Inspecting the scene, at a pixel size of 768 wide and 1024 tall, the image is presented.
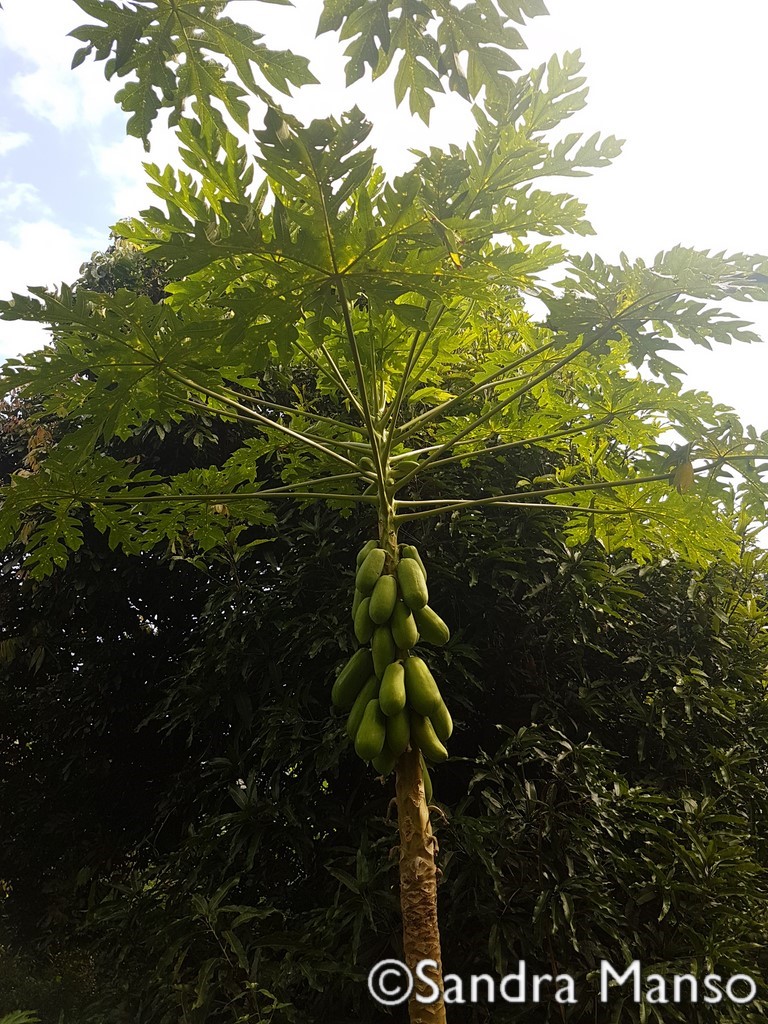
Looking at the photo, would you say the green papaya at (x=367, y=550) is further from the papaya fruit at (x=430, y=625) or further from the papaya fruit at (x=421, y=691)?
the papaya fruit at (x=421, y=691)

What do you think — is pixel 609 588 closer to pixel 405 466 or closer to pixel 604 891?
pixel 604 891

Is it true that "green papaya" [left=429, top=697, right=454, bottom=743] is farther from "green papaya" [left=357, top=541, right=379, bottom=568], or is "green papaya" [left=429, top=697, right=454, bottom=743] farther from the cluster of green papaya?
"green papaya" [left=357, top=541, right=379, bottom=568]

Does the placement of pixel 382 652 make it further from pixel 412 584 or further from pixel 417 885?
pixel 417 885

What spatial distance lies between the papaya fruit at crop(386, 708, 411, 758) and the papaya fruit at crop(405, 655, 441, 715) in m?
0.04

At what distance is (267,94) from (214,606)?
8.27 feet

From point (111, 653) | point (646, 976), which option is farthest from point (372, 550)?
point (111, 653)

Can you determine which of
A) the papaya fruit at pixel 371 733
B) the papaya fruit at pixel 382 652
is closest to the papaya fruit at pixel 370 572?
the papaya fruit at pixel 382 652

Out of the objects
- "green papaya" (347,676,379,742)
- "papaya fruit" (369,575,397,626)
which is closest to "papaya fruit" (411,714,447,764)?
"green papaya" (347,676,379,742)

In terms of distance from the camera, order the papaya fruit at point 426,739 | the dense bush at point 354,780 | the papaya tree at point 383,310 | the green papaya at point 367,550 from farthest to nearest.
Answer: the dense bush at point 354,780 < the green papaya at point 367,550 < the papaya fruit at point 426,739 < the papaya tree at point 383,310

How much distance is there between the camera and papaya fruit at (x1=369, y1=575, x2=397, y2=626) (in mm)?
1507

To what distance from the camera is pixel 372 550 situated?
5.33ft

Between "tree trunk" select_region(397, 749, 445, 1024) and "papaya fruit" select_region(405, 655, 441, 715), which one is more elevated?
"papaya fruit" select_region(405, 655, 441, 715)

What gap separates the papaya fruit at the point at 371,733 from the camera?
1.43 meters

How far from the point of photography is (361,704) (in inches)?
61.2
